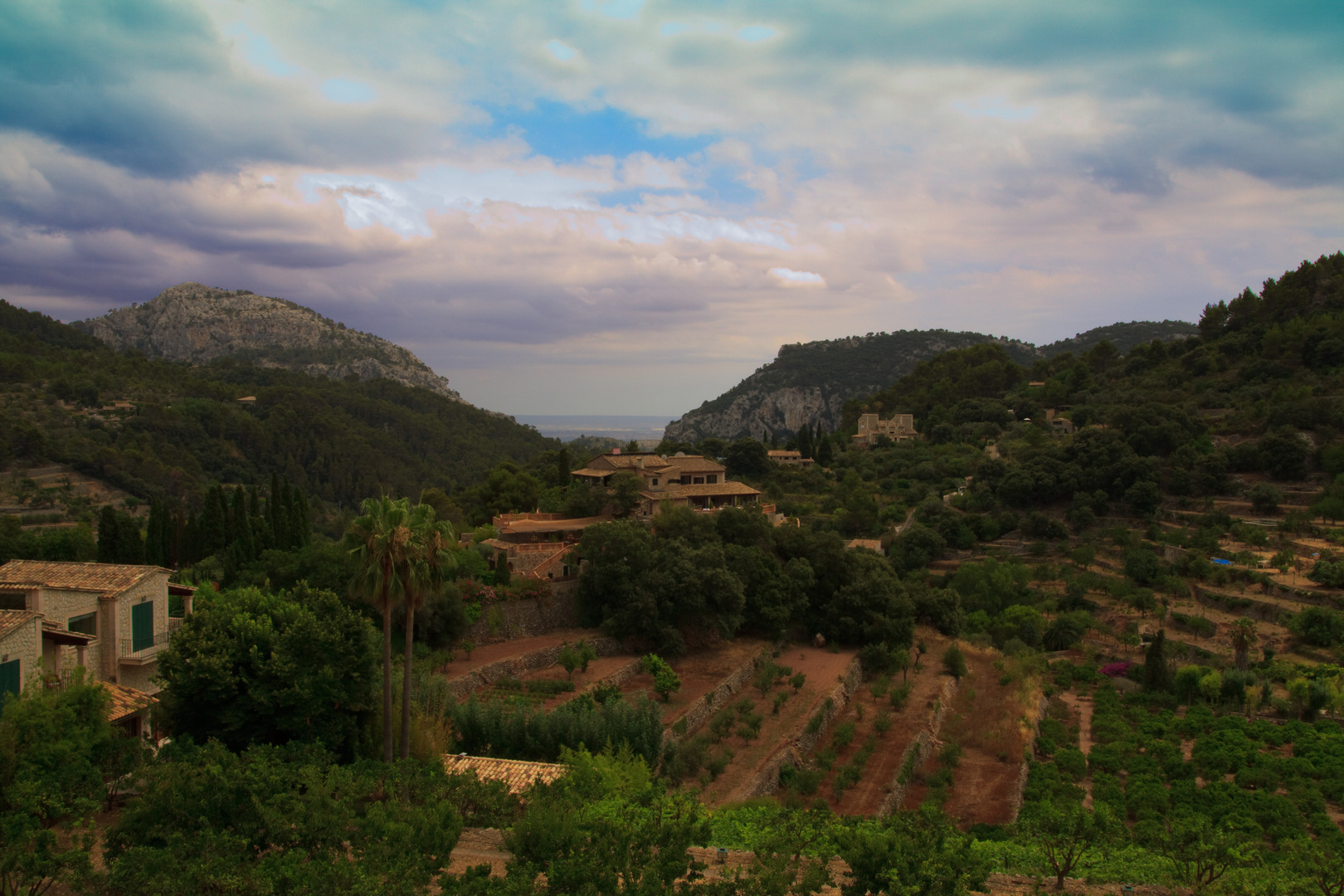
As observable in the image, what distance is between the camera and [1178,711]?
29656mm

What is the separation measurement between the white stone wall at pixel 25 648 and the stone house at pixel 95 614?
48mm

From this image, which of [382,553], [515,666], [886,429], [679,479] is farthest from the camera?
[886,429]

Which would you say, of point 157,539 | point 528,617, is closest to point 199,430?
point 157,539

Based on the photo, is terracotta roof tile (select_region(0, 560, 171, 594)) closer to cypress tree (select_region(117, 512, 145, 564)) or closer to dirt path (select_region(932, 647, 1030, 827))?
cypress tree (select_region(117, 512, 145, 564))

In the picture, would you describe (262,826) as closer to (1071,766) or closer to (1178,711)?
(1071,766)

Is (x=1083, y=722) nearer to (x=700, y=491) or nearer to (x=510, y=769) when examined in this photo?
(x=700, y=491)

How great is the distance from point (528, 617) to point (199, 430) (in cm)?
6288

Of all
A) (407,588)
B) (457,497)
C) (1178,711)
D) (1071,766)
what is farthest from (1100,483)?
(407,588)

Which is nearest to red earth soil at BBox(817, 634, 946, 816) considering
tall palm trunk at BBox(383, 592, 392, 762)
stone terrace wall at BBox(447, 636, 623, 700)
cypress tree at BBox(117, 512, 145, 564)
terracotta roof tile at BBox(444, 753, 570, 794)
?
terracotta roof tile at BBox(444, 753, 570, 794)

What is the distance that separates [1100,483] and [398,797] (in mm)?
51247

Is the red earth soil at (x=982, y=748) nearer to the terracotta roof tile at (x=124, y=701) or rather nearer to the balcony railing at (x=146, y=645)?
the terracotta roof tile at (x=124, y=701)

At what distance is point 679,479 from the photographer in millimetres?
42438

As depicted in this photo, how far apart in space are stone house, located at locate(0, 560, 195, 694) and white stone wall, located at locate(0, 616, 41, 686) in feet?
0.16

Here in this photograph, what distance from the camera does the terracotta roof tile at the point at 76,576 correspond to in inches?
622
